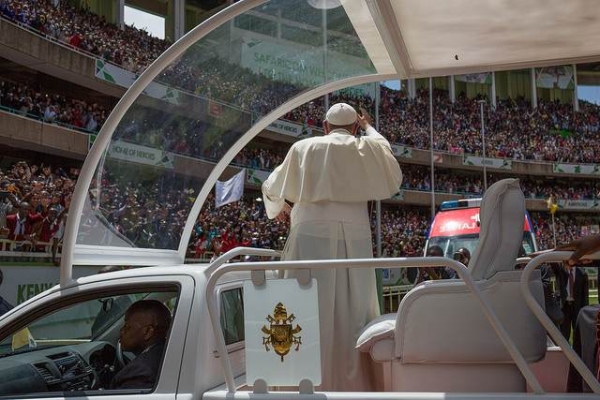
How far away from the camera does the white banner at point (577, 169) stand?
4478cm

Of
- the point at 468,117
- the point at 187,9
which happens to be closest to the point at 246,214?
the point at 187,9

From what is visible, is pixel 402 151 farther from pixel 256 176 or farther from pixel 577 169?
pixel 577 169

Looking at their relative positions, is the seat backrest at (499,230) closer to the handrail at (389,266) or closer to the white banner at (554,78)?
the handrail at (389,266)

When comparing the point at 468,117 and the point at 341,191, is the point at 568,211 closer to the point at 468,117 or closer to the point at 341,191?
the point at 468,117

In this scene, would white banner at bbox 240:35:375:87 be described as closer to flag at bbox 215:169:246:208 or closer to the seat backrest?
the seat backrest

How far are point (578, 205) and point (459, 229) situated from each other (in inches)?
1367

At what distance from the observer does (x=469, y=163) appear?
42.0m

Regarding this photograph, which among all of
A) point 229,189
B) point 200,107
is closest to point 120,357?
point 200,107

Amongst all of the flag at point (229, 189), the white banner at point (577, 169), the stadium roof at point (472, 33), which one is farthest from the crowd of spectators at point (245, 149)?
the flag at point (229, 189)

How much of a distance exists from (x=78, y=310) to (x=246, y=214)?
20493 mm

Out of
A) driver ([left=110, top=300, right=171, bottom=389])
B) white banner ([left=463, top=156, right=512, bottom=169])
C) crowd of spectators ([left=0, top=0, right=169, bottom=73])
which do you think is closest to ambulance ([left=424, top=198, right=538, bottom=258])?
driver ([left=110, top=300, right=171, bottom=389])

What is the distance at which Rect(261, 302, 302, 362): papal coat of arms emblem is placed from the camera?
234 centimetres

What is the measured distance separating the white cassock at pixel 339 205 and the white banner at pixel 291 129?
1071 inches

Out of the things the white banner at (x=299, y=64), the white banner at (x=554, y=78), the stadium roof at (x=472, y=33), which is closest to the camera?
the stadium roof at (x=472, y=33)
